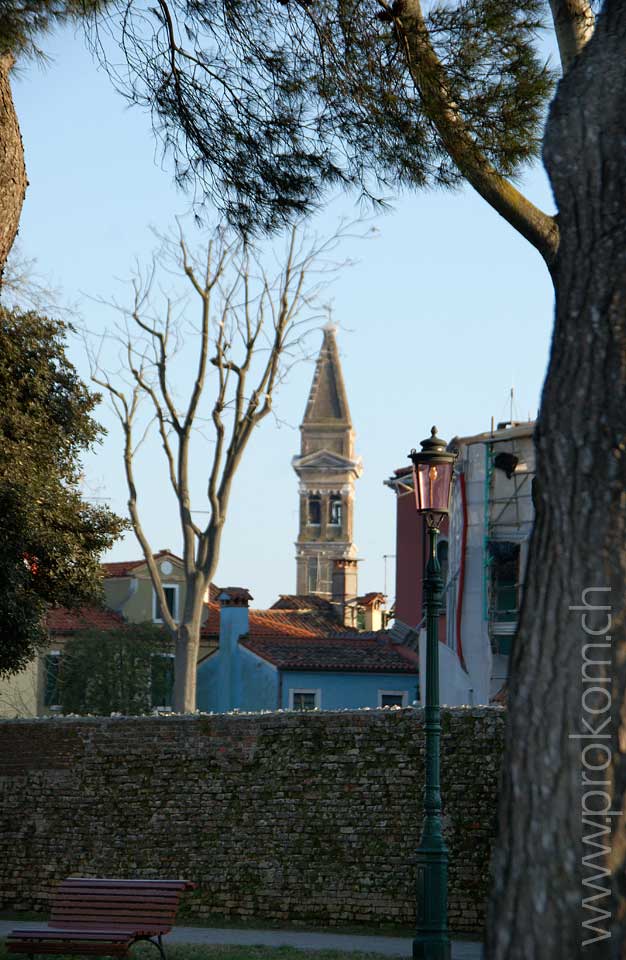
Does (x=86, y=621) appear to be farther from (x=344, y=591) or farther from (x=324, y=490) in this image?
(x=324, y=490)

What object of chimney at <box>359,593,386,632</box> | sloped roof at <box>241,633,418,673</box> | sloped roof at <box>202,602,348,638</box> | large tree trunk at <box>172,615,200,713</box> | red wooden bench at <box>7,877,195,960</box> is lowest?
red wooden bench at <box>7,877,195,960</box>

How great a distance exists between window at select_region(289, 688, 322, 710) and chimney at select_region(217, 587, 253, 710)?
1.59m

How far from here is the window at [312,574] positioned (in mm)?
123750

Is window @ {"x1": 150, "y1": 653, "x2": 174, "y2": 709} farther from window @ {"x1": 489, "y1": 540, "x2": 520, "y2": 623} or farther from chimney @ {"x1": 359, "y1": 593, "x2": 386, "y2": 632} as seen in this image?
chimney @ {"x1": 359, "y1": 593, "x2": 386, "y2": 632}

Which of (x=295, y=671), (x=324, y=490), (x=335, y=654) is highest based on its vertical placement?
(x=324, y=490)

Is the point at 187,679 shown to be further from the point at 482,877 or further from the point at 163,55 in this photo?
the point at 163,55

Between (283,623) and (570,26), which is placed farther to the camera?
(283,623)

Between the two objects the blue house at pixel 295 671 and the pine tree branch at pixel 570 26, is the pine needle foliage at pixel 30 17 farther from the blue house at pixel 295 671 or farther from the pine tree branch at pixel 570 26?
the blue house at pixel 295 671

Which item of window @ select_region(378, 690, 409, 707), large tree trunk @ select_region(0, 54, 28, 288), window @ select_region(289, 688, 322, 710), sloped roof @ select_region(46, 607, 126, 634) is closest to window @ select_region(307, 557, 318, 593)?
sloped roof @ select_region(46, 607, 126, 634)

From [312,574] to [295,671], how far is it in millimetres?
86152

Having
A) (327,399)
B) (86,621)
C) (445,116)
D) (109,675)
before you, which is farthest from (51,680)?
(327,399)

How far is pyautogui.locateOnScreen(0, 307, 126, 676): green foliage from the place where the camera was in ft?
52.3

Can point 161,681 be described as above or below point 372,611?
below

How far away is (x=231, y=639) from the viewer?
39438 mm
